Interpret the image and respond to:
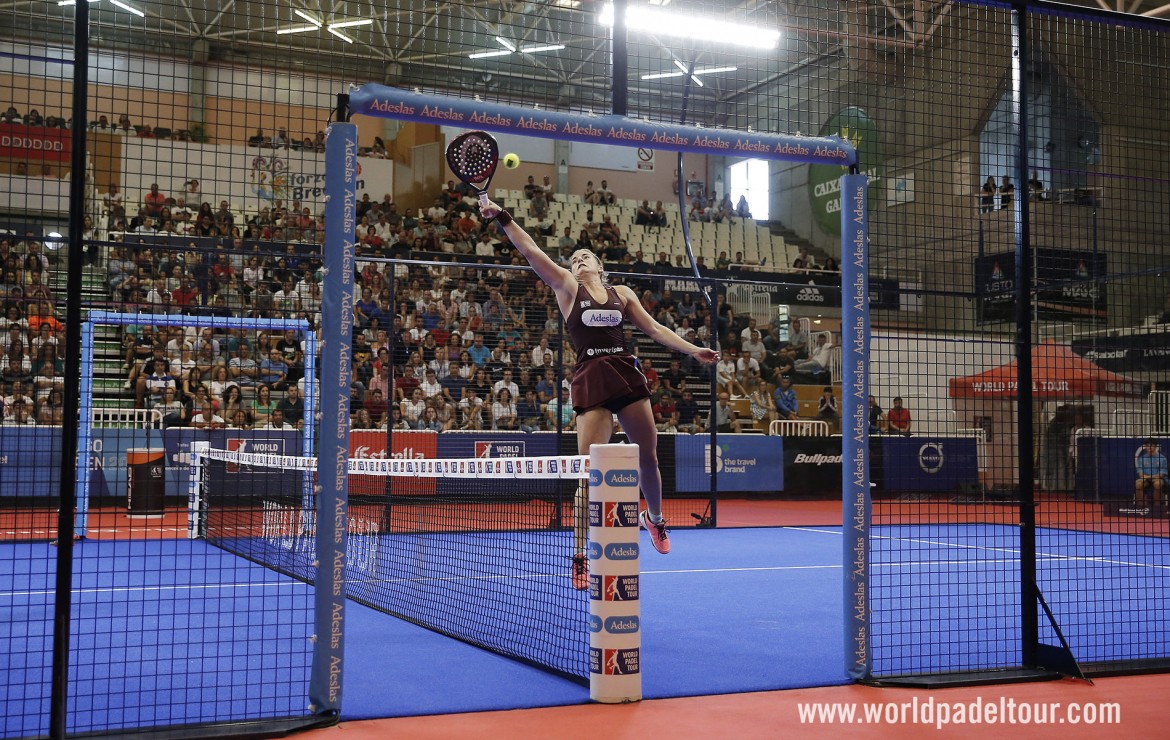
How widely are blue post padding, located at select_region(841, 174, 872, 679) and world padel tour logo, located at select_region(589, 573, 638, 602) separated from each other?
1.14 metres

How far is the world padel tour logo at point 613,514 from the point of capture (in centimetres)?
465

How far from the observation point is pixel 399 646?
5.79m

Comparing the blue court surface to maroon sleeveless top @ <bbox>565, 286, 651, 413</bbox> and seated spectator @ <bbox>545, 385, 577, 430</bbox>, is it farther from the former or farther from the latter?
seated spectator @ <bbox>545, 385, 577, 430</bbox>

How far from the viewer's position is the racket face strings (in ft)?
17.0

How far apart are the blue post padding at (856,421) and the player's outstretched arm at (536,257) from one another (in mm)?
1602

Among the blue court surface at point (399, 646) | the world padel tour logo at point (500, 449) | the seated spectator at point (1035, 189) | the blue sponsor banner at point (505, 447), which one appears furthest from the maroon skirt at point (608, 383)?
the world padel tour logo at point (500, 449)

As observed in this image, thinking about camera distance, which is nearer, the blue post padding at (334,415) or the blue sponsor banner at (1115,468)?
the blue post padding at (334,415)

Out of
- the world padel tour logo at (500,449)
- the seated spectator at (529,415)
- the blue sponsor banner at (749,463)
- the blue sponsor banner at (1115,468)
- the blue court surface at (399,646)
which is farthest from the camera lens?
the blue sponsor banner at (749,463)

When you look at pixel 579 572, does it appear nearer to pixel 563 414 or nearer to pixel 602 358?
pixel 602 358

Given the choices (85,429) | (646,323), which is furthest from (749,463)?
(646,323)

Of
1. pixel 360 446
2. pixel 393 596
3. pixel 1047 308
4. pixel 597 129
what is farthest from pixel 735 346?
pixel 597 129

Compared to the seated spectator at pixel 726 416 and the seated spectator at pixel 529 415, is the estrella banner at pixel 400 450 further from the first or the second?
the seated spectator at pixel 726 416

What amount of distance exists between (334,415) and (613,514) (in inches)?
50.2

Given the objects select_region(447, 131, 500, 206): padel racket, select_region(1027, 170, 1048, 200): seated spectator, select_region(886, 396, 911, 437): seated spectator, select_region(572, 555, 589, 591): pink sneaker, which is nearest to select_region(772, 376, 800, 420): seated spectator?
select_region(886, 396, 911, 437): seated spectator
